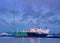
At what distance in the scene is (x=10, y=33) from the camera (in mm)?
4789

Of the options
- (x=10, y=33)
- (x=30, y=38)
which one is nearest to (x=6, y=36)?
(x=10, y=33)

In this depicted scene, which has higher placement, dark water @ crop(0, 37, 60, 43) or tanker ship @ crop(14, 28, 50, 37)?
tanker ship @ crop(14, 28, 50, 37)

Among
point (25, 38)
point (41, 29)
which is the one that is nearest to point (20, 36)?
point (25, 38)

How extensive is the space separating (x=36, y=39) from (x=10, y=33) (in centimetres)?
57

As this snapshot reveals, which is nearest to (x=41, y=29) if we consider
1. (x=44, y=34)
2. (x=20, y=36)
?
(x=44, y=34)

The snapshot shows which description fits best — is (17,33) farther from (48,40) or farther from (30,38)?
(48,40)

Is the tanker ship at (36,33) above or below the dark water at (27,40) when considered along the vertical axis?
above

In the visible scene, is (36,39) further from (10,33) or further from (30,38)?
(10,33)

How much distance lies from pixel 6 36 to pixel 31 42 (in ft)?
1.71

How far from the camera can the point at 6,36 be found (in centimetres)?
482

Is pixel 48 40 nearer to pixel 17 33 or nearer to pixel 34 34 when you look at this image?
pixel 34 34

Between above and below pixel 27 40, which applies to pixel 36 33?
above

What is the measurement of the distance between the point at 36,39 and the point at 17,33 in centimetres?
42

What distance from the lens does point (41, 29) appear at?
4953 millimetres
